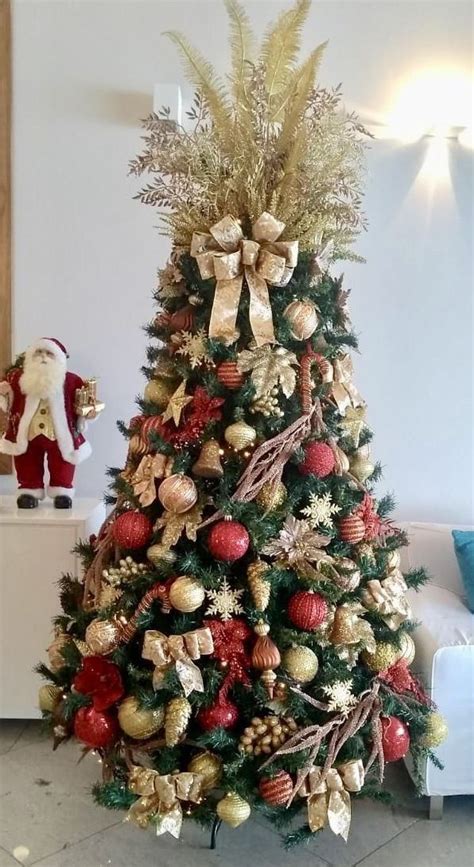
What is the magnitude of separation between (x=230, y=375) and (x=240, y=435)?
13 centimetres

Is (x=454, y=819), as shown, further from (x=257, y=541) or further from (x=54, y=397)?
(x=54, y=397)

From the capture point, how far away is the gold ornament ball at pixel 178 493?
1.35m

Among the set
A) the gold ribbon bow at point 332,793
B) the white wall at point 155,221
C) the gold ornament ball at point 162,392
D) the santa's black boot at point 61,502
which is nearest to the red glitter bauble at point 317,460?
the gold ornament ball at point 162,392

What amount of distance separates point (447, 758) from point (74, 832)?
99cm

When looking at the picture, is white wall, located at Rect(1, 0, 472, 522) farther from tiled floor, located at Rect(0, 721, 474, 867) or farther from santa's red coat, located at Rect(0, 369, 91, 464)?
tiled floor, located at Rect(0, 721, 474, 867)

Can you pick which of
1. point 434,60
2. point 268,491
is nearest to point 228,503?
point 268,491

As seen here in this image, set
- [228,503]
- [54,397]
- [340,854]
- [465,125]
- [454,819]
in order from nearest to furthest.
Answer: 1. [228,503]
2. [340,854]
3. [454,819]
4. [54,397]
5. [465,125]

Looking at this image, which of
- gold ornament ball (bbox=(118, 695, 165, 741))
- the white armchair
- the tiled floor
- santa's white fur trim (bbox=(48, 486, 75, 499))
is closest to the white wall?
santa's white fur trim (bbox=(48, 486, 75, 499))

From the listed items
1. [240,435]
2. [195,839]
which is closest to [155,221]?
[240,435]

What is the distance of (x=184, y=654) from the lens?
1.32 m

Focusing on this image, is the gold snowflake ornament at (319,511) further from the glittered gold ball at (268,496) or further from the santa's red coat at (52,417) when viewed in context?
the santa's red coat at (52,417)

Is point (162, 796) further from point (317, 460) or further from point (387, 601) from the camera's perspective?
point (317, 460)

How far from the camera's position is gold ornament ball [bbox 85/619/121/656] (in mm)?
1390

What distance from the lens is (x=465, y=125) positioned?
234 centimetres
